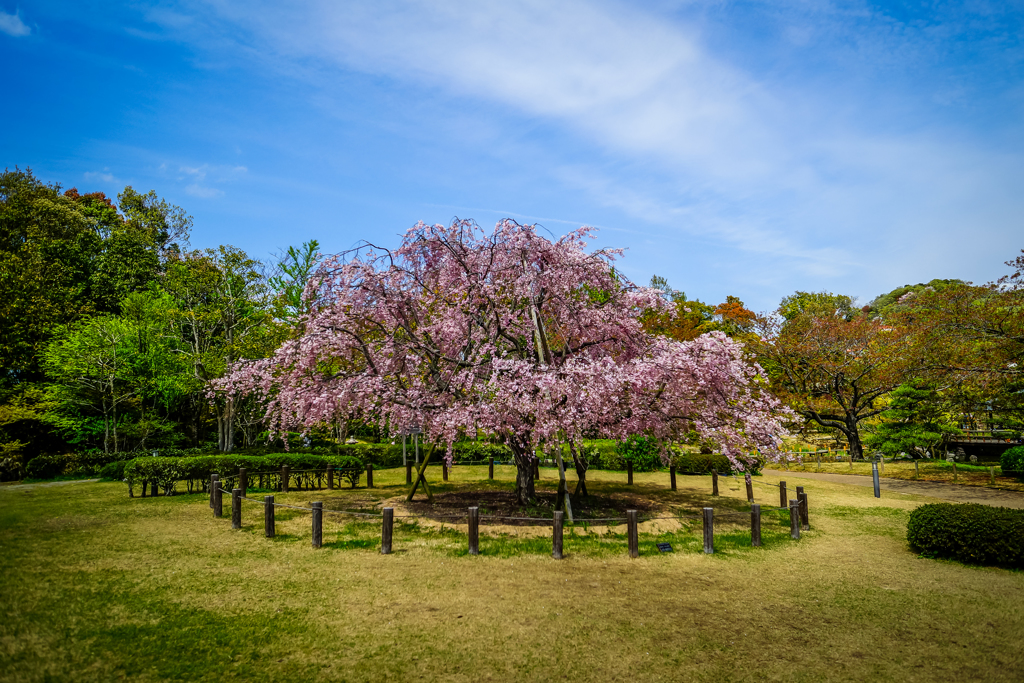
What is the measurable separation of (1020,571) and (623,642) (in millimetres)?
8355

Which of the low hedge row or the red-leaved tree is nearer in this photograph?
the red-leaved tree

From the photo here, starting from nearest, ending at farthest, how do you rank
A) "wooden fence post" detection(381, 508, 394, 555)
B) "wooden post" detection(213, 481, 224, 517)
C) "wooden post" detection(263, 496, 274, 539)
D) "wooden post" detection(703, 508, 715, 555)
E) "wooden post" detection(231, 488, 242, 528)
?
"wooden fence post" detection(381, 508, 394, 555)
"wooden post" detection(703, 508, 715, 555)
"wooden post" detection(263, 496, 274, 539)
"wooden post" detection(231, 488, 242, 528)
"wooden post" detection(213, 481, 224, 517)

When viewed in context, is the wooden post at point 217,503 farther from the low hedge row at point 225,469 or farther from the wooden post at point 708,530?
the wooden post at point 708,530

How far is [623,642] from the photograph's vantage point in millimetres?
6871

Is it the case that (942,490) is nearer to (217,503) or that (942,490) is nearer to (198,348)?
(217,503)

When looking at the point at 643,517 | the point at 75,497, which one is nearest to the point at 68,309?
the point at 75,497

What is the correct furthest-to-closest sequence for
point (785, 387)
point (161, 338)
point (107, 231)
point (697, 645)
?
point (107, 231) < point (785, 387) < point (161, 338) < point (697, 645)

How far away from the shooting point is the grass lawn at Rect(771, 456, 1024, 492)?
2206 cm

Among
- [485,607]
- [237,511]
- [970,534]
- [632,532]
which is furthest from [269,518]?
[970,534]

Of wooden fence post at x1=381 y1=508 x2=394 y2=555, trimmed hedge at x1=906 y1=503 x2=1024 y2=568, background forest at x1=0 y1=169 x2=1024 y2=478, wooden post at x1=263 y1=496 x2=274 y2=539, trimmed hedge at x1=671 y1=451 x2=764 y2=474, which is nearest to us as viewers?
trimmed hedge at x1=906 y1=503 x2=1024 y2=568

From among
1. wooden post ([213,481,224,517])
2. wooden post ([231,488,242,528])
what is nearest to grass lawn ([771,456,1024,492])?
wooden post ([231,488,242,528])

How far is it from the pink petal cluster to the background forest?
5278mm

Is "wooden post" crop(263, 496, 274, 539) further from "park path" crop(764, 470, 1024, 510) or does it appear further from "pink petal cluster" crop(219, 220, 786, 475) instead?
"park path" crop(764, 470, 1024, 510)

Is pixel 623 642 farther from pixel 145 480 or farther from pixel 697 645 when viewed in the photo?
pixel 145 480
